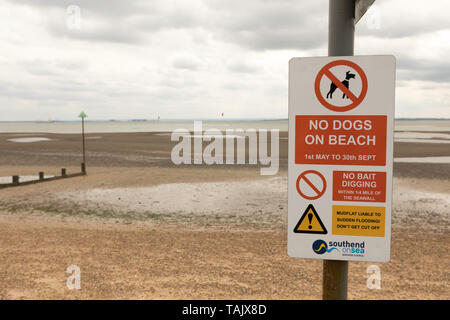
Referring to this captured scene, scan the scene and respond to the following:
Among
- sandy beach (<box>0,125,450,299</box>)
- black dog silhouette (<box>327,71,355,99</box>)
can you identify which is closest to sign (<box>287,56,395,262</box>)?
black dog silhouette (<box>327,71,355,99</box>)

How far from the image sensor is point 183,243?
373 inches

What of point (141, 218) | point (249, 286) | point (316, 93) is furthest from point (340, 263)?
point (141, 218)

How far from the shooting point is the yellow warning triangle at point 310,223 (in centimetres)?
225

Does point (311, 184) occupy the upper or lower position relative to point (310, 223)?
upper

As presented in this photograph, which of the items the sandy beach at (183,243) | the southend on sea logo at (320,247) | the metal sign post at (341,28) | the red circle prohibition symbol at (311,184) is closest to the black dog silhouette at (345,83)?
the metal sign post at (341,28)

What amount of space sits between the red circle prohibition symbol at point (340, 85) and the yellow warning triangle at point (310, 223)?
0.63 m

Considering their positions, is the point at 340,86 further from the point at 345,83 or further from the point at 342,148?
the point at 342,148

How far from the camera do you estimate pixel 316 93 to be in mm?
2195

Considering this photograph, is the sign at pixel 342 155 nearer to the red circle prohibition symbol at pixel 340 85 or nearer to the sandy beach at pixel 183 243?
the red circle prohibition symbol at pixel 340 85

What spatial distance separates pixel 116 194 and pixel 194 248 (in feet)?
28.2

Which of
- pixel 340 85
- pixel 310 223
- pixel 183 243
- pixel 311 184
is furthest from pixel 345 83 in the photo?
pixel 183 243

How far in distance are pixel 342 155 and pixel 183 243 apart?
7.87 m
